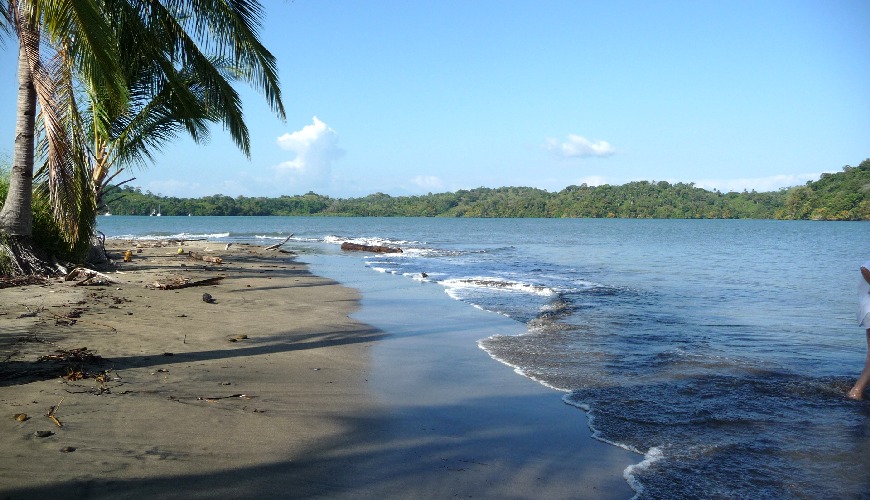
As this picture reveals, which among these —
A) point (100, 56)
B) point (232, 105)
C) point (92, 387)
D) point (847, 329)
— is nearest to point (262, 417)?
point (92, 387)

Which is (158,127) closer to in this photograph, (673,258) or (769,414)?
(769,414)

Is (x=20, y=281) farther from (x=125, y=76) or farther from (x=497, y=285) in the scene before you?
(x=497, y=285)

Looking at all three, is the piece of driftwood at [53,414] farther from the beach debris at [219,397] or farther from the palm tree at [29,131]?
the palm tree at [29,131]

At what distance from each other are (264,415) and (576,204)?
487 ft

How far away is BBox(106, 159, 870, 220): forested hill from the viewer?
11606 cm

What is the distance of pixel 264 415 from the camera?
16.1 feet

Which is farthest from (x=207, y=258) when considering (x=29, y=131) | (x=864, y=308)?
(x=864, y=308)

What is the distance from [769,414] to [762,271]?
19.4 meters

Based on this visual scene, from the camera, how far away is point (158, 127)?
1577cm

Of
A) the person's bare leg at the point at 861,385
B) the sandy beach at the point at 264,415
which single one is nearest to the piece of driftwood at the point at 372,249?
the sandy beach at the point at 264,415

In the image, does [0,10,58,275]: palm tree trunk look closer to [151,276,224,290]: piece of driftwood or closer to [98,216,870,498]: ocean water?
[151,276,224,290]: piece of driftwood

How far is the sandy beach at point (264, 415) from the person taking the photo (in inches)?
147

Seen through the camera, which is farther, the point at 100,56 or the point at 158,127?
the point at 158,127

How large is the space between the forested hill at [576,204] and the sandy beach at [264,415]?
120517 millimetres
